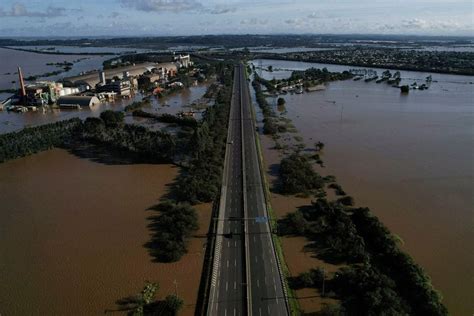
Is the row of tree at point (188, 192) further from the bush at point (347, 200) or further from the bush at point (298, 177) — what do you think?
the bush at point (347, 200)

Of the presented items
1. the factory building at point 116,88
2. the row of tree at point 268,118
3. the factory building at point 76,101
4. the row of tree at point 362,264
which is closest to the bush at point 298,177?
the row of tree at point 362,264

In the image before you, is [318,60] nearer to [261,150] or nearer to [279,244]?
[261,150]

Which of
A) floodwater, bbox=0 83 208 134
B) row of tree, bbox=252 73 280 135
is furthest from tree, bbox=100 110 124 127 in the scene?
row of tree, bbox=252 73 280 135

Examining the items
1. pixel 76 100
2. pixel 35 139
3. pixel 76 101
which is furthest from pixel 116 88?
pixel 35 139

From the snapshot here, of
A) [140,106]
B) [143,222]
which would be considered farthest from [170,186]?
[140,106]

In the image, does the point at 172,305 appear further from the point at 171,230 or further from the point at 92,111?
the point at 92,111

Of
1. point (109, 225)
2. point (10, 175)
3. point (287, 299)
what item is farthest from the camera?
point (10, 175)
